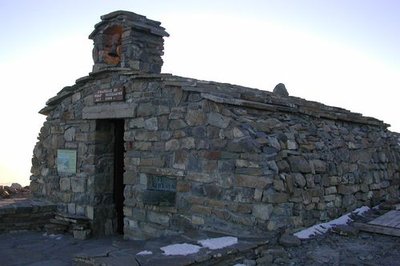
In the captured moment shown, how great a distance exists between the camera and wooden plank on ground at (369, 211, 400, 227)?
6.56m

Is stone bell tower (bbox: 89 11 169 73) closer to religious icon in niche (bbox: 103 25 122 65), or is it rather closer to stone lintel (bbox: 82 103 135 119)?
religious icon in niche (bbox: 103 25 122 65)

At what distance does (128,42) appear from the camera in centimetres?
793

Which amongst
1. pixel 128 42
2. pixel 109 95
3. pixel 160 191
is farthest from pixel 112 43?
pixel 160 191

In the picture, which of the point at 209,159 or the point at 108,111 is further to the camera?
the point at 108,111

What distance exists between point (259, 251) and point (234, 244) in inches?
12.8

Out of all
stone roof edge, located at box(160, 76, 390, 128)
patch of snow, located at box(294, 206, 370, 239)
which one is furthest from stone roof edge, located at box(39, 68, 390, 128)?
patch of snow, located at box(294, 206, 370, 239)

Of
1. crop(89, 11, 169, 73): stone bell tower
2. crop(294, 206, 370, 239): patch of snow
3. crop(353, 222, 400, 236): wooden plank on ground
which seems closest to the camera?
crop(294, 206, 370, 239): patch of snow

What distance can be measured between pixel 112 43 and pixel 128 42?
0.73m

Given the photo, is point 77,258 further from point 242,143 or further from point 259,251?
point 242,143

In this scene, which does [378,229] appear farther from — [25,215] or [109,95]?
[25,215]

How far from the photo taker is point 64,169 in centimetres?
857

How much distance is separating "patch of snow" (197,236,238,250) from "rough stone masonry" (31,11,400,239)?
12.0 inches

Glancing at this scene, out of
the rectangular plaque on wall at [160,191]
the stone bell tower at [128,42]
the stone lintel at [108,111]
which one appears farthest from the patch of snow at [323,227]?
the stone bell tower at [128,42]

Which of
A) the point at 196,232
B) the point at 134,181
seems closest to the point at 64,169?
the point at 134,181
